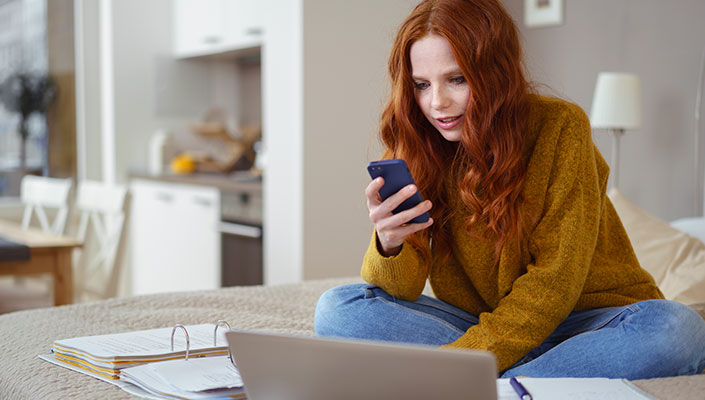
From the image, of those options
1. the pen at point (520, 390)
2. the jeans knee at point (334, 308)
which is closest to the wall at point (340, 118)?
the jeans knee at point (334, 308)

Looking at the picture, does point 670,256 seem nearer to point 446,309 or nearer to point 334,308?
point 446,309

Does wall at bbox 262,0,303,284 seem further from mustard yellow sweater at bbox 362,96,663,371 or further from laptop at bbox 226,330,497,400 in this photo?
laptop at bbox 226,330,497,400

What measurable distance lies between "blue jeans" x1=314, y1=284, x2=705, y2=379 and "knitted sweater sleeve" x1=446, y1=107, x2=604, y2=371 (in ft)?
0.20

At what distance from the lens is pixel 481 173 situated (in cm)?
138

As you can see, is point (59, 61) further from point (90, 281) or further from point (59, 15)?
point (90, 281)

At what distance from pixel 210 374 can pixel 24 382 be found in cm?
34

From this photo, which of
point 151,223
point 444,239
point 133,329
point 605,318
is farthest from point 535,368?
point 151,223

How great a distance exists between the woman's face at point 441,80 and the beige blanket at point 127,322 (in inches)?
21.7

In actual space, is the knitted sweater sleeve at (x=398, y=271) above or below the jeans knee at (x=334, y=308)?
above

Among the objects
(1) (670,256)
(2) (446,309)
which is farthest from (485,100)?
(1) (670,256)

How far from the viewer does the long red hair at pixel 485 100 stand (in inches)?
51.7

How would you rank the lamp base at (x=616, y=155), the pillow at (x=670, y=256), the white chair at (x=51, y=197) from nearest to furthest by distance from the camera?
the pillow at (x=670, y=256) < the lamp base at (x=616, y=155) < the white chair at (x=51, y=197)

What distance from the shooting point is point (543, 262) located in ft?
4.32

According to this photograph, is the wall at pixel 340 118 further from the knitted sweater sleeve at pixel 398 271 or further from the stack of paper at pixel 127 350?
the stack of paper at pixel 127 350
